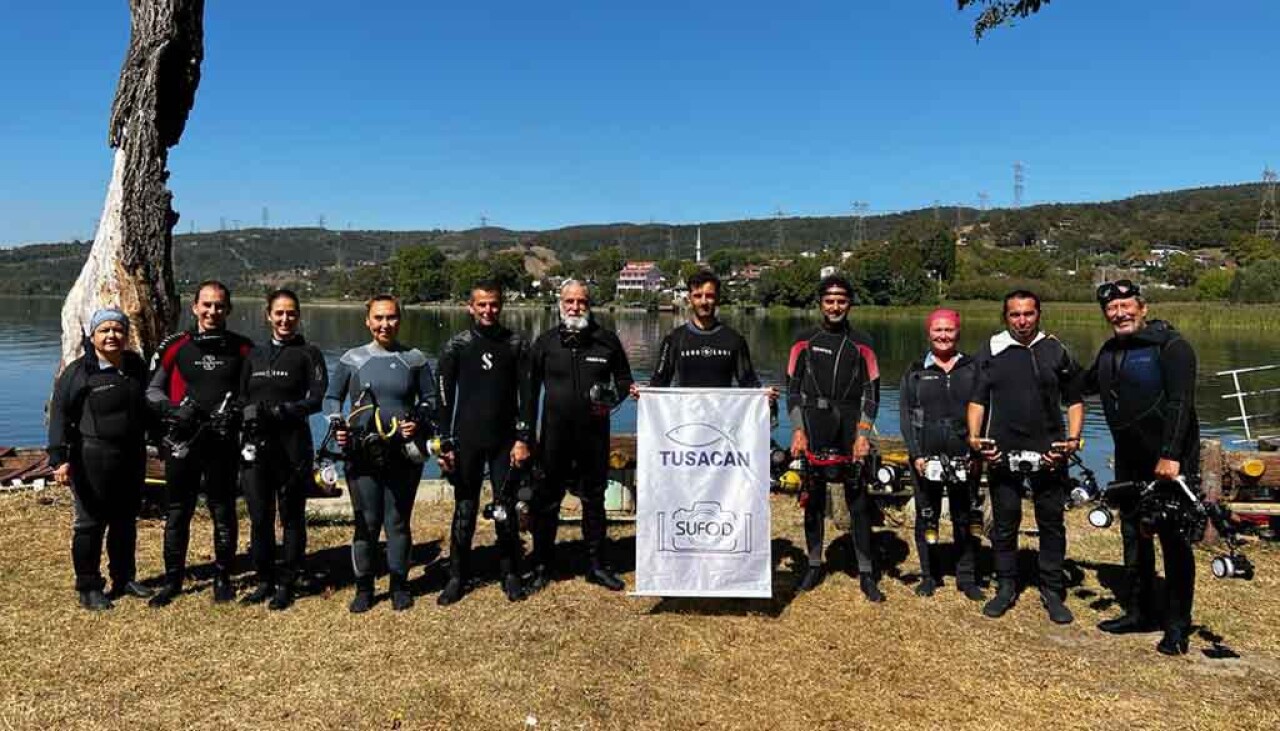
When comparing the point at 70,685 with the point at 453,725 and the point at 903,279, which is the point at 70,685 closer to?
the point at 453,725

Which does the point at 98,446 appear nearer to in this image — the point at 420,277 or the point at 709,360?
the point at 709,360

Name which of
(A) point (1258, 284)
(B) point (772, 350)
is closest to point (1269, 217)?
(A) point (1258, 284)

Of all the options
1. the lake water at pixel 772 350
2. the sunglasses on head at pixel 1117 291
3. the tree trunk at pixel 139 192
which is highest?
the tree trunk at pixel 139 192

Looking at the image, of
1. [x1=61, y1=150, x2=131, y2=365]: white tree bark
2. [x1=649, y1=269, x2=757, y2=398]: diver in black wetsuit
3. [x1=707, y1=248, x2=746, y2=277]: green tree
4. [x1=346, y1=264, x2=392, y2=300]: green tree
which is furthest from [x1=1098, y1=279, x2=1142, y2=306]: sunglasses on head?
[x1=707, y1=248, x2=746, y2=277]: green tree

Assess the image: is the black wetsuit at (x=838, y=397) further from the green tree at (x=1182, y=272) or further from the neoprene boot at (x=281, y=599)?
the green tree at (x=1182, y=272)

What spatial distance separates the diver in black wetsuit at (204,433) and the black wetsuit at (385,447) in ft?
2.50

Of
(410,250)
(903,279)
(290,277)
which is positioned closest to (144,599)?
(903,279)

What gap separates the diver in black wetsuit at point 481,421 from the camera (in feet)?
18.1

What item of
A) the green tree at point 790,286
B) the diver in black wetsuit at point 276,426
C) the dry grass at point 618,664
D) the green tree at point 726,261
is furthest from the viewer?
the green tree at point 726,261

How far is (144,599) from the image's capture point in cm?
544

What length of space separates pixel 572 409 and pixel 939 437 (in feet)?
8.56

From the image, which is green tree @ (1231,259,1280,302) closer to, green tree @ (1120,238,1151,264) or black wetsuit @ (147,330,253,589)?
green tree @ (1120,238,1151,264)

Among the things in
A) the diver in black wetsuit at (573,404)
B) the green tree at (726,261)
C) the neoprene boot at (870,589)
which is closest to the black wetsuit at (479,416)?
the diver in black wetsuit at (573,404)

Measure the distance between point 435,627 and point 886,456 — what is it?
17.0 ft
